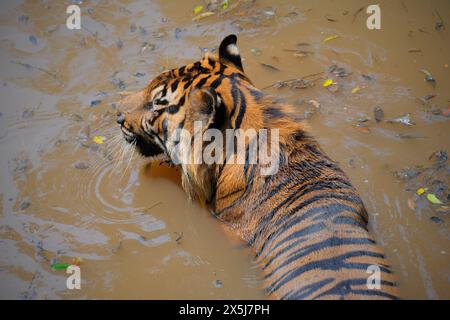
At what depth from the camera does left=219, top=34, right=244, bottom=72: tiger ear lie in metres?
4.21

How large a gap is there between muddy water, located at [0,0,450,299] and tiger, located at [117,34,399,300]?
16.7 inches

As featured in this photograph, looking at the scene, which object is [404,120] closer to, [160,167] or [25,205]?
[160,167]

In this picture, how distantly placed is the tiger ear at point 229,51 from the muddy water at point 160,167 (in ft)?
4.23

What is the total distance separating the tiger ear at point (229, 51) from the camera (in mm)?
4209

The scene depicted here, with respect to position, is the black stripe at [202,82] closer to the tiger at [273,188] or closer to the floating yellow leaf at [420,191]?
the tiger at [273,188]

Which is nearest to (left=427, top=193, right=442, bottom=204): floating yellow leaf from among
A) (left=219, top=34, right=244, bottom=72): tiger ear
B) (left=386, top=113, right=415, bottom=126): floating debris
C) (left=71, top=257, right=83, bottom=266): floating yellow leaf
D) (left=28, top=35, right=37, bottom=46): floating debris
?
(left=386, top=113, right=415, bottom=126): floating debris

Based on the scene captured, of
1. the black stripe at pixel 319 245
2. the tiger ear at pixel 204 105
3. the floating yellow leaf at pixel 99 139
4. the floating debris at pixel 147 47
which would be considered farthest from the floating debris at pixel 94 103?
the black stripe at pixel 319 245

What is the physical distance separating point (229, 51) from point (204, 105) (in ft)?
2.59

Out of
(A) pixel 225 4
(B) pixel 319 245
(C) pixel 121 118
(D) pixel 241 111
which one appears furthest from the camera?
(A) pixel 225 4

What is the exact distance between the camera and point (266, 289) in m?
3.90

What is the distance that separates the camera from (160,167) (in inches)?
197

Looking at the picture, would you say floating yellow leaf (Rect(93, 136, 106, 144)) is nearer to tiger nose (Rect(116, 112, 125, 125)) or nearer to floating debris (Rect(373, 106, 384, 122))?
tiger nose (Rect(116, 112, 125, 125))

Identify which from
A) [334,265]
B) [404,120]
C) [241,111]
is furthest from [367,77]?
[334,265]

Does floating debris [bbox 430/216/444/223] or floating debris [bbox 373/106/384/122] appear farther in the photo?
floating debris [bbox 373/106/384/122]
